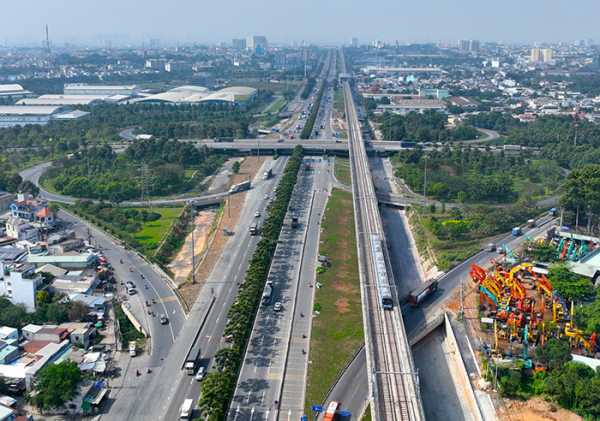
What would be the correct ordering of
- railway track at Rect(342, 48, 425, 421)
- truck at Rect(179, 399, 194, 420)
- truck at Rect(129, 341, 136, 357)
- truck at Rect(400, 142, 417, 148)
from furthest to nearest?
1. truck at Rect(400, 142, 417, 148)
2. truck at Rect(129, 341, 136, 357)
3. truck at Rect(179, 399, 194, 420)
4. railway track at Rect(342, 48, 425, 421)

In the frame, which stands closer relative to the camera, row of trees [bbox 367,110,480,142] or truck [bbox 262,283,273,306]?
truck [bbox 262,283,273,306]

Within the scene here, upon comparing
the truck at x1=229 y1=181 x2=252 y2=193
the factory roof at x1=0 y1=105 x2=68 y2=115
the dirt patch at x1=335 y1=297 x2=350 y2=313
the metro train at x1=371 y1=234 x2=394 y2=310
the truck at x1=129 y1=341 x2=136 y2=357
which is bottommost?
the truck at x1=129 y1=341 x2=136 y2=357

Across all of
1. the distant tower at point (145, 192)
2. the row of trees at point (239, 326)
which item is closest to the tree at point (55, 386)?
the row of trees at point (239, 326)

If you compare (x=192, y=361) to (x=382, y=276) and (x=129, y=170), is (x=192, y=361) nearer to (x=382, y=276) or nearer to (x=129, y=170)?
(x=382, y=276)

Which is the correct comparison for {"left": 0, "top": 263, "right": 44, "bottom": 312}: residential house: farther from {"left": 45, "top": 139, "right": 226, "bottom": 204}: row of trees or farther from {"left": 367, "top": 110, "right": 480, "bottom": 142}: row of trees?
{"left": 367, "top": 110, "right": 480, "bottom": 142}: row of trees

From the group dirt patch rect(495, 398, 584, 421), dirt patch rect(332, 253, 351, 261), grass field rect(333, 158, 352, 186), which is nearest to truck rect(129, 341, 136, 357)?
dirt patch rect(332, 253, 351, 261)

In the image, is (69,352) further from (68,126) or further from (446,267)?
(68,126)

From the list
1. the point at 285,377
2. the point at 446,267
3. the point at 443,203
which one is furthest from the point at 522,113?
the point at 285,377
